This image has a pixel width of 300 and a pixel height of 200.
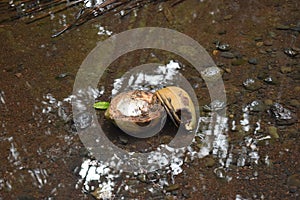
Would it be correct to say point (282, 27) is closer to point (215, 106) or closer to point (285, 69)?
point (285, 69)

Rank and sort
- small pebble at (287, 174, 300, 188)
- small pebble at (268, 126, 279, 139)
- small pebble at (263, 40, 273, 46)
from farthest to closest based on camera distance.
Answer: small pebble at (263, 40, 273, 46) → small pebble at (268, 126, 279, 139) → small pebble at (287, 174, 300, 188)

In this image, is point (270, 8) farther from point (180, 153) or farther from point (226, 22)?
point (180, 153)

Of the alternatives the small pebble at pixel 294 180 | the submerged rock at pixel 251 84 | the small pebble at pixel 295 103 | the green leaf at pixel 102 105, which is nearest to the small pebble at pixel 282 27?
the submerged rock at pixel 251 84

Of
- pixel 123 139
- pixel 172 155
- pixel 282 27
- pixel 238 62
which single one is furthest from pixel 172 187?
pixel 282 27

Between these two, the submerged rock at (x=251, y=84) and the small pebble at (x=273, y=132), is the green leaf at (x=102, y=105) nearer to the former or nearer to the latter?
the submerged rock at (x=251, y=84)

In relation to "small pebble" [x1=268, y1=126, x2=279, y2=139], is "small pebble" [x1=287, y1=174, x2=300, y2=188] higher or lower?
lower

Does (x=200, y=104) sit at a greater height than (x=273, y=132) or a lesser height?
greater

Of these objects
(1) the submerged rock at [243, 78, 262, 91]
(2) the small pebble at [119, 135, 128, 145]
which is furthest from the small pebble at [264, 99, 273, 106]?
(2) the small pebble at [119, 135, 128, 145]

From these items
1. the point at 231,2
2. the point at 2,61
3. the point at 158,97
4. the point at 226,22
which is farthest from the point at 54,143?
the point at 231,2

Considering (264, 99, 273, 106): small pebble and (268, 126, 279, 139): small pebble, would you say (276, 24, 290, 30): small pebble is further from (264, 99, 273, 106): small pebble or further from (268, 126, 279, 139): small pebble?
(268, 126, 279, 139): small pebble

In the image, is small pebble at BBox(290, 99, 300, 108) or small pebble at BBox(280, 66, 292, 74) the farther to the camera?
small pebble at BBox(280, 66, 292, 74)
